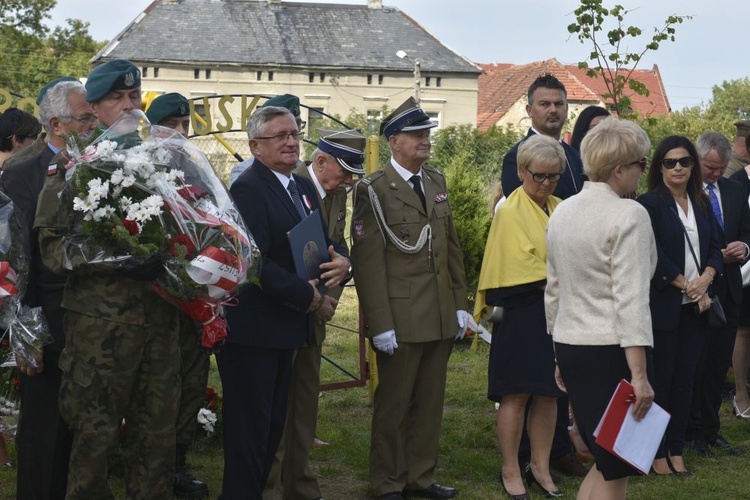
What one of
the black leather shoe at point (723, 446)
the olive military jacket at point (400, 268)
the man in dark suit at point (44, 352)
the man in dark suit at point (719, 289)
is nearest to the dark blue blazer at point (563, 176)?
the olive military jacket at point (400, 268)

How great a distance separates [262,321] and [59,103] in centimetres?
141

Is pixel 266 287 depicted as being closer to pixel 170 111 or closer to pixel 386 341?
pixel 386 341

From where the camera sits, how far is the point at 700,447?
689cm

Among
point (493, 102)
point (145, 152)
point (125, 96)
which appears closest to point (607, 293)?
point (145, 152)

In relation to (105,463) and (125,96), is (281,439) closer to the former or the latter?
(105,463)

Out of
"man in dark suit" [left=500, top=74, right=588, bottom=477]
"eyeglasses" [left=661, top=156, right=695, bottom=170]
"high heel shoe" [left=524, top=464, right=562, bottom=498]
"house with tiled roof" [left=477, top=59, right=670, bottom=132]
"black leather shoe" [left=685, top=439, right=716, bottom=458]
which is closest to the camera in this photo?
"high heel shoe" [left=524, top=464, right=562, bottom=498]

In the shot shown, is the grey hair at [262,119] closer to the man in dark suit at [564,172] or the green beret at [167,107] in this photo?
the green beret at [167,107]

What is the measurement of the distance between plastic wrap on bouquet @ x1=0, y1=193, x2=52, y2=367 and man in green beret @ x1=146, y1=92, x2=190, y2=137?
1393 millimetres

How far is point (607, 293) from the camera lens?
13.3ft

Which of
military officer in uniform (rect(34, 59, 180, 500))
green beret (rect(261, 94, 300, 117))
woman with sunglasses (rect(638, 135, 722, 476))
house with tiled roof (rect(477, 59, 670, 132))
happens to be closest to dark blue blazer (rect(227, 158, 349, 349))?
military officer in uniform (rect(34, 59, 180, 500))

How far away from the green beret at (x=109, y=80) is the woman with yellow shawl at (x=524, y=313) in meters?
2.28

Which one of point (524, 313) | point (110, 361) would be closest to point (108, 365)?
point (110, 361)

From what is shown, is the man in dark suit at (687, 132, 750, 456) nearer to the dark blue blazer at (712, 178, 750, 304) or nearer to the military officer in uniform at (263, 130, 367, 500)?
the dark blue blazer at (712, 178, 750, 304)

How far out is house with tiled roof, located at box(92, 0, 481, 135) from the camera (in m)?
46.4
